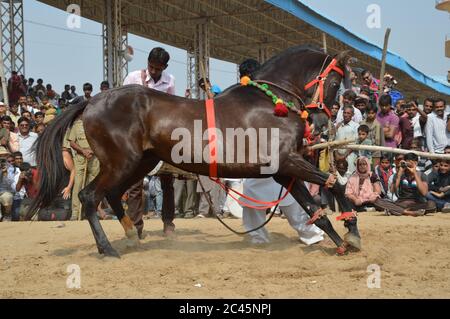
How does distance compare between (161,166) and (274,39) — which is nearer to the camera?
(161,166)

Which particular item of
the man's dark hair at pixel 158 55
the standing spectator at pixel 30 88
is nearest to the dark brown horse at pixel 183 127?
the man's dark hair at pixel 158 55

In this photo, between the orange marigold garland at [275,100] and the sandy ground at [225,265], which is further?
the orange marigold garland at [275,100]

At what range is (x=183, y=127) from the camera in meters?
5.75

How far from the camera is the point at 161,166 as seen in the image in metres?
7.21

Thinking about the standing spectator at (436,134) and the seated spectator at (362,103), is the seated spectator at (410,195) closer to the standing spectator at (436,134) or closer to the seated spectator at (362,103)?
the standing spectator at (436,134)

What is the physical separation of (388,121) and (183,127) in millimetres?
6077

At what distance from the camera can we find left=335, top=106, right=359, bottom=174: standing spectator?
34.1 feet

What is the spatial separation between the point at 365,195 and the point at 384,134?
4.40 feet

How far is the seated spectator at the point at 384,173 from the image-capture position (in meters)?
10.3

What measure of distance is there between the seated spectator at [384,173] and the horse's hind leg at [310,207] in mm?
4570
